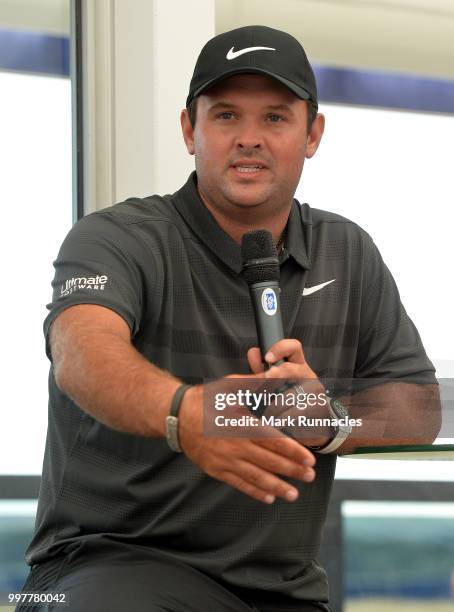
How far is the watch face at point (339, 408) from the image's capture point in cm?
120

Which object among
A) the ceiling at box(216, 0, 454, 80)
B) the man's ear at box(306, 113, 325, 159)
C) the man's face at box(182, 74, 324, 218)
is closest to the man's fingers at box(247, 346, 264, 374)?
the man's face at box(182, 74, 324, 218)

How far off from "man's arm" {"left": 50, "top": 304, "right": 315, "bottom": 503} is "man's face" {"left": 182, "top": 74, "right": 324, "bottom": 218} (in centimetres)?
45

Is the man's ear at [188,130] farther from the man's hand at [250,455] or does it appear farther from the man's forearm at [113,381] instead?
the man's hand at [250,455]

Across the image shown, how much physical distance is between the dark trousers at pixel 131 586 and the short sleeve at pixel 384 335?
466 millimetres

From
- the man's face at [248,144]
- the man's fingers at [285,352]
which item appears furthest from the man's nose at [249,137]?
the man's fingers at [285,352]

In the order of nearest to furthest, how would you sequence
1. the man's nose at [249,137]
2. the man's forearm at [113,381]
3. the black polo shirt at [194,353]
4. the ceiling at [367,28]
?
1. the man's forearm at [113,381]
2. the black polo shirt at [194,353]
3. the man's nose at [249,137]
4. the ceiling at [367,28]

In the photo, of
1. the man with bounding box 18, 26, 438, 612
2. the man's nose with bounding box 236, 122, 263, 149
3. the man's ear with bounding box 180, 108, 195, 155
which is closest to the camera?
the man with bounding box 18, 26, 438, 612

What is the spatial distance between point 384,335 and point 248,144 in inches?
17.1

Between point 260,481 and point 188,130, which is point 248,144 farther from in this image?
point 260,481

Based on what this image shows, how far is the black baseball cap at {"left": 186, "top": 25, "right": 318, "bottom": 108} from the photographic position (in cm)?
178

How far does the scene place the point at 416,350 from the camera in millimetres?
1877

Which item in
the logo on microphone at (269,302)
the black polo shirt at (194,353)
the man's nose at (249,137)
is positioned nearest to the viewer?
the logo on microphone at (269,302)

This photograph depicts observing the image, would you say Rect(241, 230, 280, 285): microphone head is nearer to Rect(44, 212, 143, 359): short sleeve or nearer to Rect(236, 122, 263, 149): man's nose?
Rect(44, 212, 143, 359): short sleeve

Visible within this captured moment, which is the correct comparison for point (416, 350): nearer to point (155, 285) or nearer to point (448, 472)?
point (155, 285)
